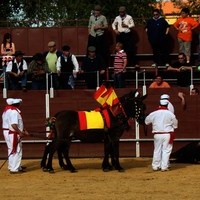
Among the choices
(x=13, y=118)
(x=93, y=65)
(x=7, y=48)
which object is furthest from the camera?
(x=7, y=48)

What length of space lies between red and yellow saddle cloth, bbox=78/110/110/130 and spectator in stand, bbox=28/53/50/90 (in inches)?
125

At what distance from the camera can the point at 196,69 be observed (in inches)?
802

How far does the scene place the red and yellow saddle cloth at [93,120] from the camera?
16.8 metres

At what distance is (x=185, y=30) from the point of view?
20.9 m

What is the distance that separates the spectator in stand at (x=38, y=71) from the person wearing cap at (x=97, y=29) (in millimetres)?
1604

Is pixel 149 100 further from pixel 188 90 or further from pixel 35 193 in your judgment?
pixel 35 193

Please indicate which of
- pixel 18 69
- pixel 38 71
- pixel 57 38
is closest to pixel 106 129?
pixel 38 71

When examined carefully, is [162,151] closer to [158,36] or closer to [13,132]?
[13,132]

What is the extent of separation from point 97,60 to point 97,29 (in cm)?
124

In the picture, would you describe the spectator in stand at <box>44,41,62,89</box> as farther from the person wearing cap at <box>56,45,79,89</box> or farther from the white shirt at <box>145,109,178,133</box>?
the white shirt at <box>145,109,178,133</box>

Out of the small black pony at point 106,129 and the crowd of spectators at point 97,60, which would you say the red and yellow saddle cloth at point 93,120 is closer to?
the small black pony at point 106,129

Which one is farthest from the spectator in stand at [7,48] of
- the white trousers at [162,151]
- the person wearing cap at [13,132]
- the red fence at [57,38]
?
the white trousers at [162,151]

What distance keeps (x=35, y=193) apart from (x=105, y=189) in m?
1.32

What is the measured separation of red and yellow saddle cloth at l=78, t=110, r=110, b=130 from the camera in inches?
661
